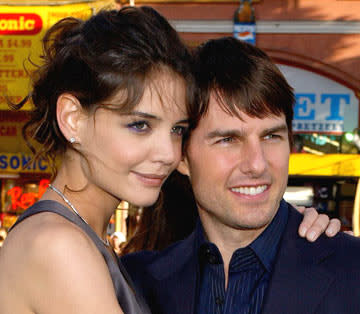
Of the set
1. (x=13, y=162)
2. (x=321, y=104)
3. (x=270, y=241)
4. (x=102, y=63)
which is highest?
(x=102, y=63)

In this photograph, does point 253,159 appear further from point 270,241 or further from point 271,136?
point 270,241

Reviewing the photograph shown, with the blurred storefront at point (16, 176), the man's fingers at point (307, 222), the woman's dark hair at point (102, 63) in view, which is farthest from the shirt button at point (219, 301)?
the blurred storefront at point (16, 176)

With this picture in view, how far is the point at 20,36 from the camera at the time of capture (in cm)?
830

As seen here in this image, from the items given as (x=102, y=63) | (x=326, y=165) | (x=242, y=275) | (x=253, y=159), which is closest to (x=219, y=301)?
(x=242, y=275)

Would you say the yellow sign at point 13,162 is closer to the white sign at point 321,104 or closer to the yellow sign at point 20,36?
the yellow sign at point 20,36

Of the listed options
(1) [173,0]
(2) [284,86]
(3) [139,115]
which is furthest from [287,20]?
(3) [139,115]

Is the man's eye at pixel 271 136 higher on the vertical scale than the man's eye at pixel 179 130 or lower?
lower

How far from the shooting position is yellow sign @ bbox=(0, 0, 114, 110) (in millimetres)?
8188

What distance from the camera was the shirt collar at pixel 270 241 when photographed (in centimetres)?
230

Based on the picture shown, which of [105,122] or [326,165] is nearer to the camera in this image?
[105,122]

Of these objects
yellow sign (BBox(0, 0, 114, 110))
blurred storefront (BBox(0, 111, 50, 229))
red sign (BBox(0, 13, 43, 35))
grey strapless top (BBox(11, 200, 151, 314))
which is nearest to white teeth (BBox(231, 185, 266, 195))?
grey strapless top (BBox(11, 200, 151, 314))

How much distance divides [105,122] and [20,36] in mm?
6730

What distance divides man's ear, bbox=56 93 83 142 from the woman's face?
0.04m

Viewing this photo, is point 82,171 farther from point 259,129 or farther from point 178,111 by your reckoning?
point 259,129
